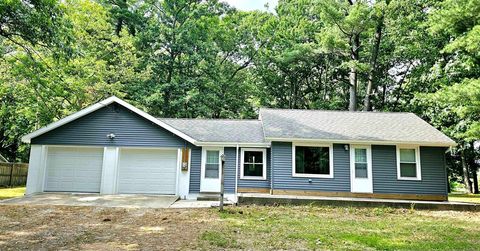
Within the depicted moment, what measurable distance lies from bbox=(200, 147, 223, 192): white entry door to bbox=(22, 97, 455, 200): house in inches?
1.7

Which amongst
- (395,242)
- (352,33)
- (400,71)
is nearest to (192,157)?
(395,242)

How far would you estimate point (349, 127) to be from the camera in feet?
47.1

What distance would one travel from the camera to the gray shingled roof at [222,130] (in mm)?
13875

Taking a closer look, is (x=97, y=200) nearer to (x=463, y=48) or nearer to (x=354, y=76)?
(x=463, y=48)

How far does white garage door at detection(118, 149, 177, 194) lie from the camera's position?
13.5 metres

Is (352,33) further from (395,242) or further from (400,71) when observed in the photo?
(395,242)

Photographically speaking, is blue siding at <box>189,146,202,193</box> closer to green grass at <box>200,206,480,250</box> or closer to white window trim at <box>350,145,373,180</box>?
green grass at <box>200,206,480,250</box>

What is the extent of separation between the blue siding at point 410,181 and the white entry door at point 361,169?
194 mm

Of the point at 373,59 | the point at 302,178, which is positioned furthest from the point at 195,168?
the point at 373,59

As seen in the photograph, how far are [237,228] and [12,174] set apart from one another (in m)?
16.2

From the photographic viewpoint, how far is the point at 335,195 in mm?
12828

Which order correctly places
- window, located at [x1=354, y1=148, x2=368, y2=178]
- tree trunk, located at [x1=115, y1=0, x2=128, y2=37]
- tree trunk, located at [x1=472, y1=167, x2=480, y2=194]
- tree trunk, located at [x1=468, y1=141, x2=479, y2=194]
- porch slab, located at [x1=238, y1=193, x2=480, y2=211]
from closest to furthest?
1. porch slab, located at [x1=238, y1=193, x2=480, y2=211]
2. window, located at [x1=354, y1=148, x2=368, y2=178]
3. tree trunk, located at [x1=468, y1=141, x2=479, y2=194]
4. tree trunk, located at [x1=472, y1=167, x2=480, y2=194]
5. tree trunk, located at [x1=115, y1=0, x2=128, y2=37]

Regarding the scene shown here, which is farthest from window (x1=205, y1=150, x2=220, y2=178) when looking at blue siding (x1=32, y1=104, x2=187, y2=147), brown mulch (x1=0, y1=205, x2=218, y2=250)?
brown mulch (x1=0, y1=205, x2=218, y2=250)

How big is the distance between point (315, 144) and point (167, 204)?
6343mm
